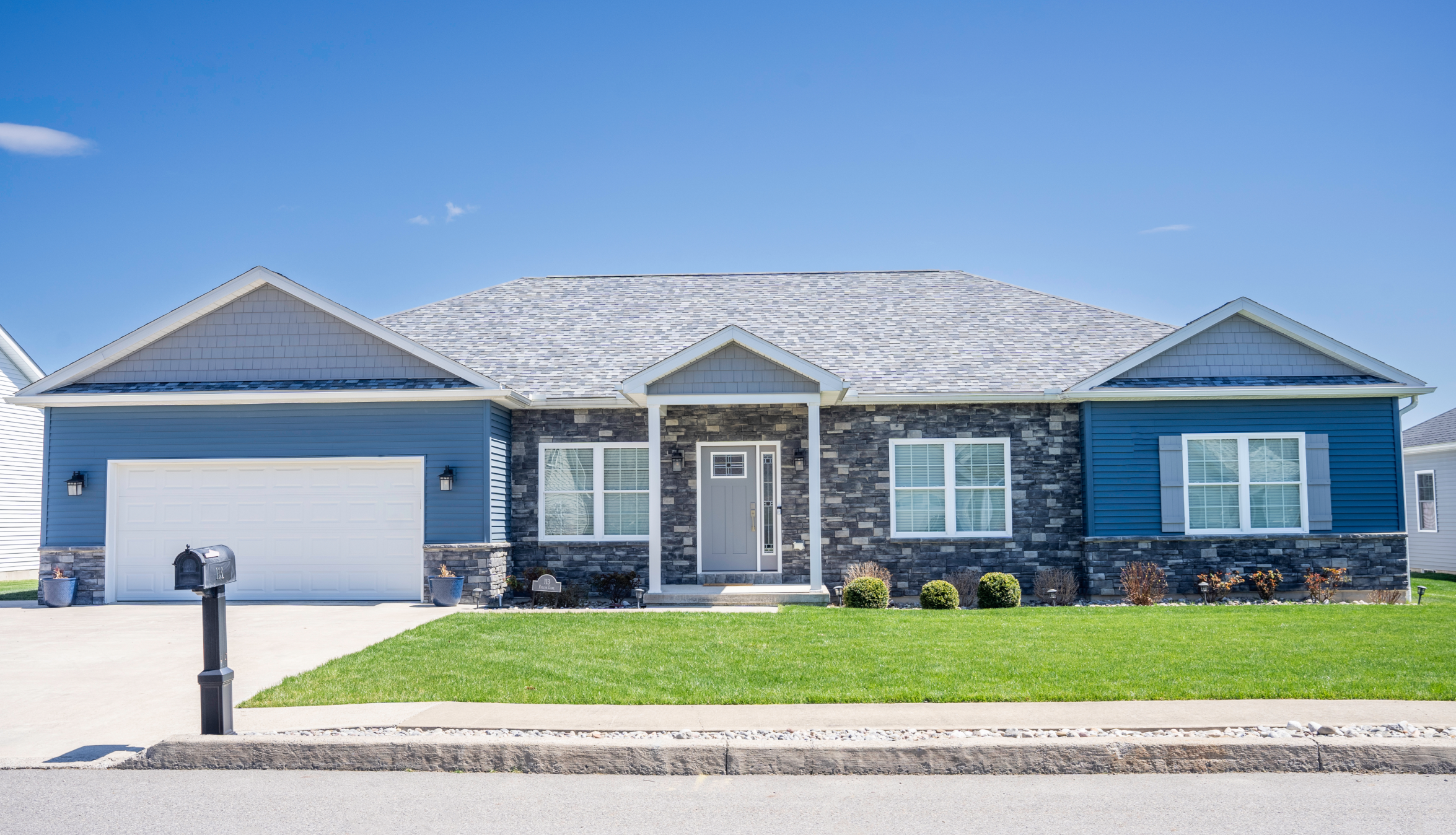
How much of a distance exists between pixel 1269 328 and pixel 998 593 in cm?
617

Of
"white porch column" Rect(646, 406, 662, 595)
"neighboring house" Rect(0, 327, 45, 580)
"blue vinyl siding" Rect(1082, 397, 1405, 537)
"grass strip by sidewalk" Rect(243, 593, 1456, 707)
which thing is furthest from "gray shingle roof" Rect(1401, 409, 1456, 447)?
"neighboring house" Rect(0, 327, 45, 580)

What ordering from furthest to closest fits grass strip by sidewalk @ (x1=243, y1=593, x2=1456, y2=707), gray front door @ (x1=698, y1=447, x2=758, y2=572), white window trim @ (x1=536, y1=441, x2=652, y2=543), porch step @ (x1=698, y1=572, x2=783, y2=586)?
gray front door @ (x1=698, y1=447, x2=758, y2=572) < porch step @ (x1=698, y1=572, x2=783, y2=586) < white window trim @ (x1=536, y1=441, x2=652, y2=543) < grass strip by sidewalk @ (x1=243, y1=593, x2=1456, y2=707)

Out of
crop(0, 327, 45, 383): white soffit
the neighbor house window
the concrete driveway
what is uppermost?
crop(0, 327, 45, 383): white soffit

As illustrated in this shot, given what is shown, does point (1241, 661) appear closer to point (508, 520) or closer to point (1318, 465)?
point (1318, 465)

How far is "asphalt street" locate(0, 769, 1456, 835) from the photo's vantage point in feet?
16.7

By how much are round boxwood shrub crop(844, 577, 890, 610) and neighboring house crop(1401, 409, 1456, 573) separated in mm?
15116

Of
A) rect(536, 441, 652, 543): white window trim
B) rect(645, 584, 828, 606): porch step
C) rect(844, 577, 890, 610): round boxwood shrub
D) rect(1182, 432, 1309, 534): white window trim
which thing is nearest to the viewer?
rect(844, 577, 890, 610): round boxwood shrub

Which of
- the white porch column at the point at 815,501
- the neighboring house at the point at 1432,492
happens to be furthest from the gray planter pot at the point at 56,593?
the neighboring house at the point at 1432,492

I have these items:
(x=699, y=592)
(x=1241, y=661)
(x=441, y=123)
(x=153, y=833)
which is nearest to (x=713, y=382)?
(x=699, y=592)

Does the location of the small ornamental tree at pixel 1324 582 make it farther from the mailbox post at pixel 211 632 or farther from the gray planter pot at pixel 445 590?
the mailbox post at pixel 211 632

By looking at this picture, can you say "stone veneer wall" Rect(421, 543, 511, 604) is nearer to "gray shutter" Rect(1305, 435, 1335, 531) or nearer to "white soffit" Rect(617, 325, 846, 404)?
"white soffit" Rect(617, 325, 846, 404)

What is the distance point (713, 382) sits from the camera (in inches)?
582

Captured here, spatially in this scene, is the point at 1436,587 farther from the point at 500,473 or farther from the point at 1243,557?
the point at 500,473

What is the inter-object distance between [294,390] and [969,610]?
34.0 feet
